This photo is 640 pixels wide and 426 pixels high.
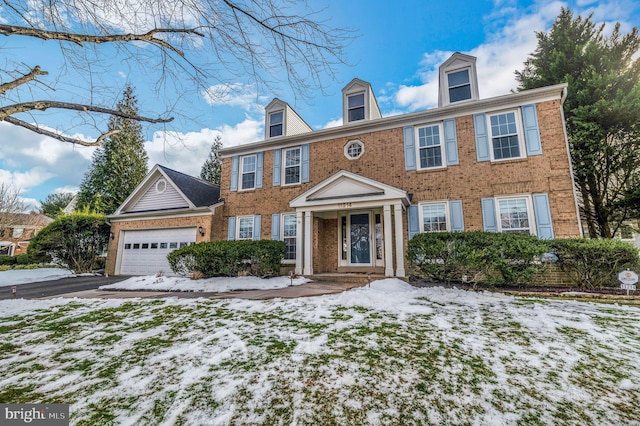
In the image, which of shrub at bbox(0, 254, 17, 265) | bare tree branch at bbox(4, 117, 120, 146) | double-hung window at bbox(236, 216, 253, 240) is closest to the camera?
bare tree branch at bbox(4, 117, 120, 146)

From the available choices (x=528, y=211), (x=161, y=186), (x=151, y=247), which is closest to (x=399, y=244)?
(x=528, y=211)

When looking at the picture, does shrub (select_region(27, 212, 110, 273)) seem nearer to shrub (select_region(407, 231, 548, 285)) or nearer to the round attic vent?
the round attic vent

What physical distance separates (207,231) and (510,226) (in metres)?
10.7

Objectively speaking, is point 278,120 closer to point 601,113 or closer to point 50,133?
point 50,133

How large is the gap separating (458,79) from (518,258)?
22.5ft

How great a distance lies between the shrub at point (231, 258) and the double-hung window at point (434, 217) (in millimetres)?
4969

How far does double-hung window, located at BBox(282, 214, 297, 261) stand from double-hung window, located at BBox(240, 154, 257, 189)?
2.32 metres

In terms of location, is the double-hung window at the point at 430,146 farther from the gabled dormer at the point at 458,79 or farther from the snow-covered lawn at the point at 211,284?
the snow-covered lawn at the point at 211,284

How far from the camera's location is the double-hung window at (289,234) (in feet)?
34.6

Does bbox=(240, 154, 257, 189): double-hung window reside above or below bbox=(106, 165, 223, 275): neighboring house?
above

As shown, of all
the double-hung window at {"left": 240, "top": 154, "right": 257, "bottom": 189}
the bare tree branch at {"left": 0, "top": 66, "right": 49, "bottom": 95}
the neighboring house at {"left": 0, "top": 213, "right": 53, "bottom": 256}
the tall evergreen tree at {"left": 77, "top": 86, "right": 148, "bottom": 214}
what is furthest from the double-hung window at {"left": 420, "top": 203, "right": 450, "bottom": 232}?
the neighboring house at {"left": 0, "top": 213, "right": 53, "bottom": 256}

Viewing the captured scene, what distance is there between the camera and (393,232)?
9.15 meters

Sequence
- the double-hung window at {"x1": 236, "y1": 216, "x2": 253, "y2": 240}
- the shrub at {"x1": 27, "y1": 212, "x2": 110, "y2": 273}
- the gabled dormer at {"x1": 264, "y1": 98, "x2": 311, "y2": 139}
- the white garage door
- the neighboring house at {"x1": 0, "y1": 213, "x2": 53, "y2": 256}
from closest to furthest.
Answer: the double-hung window at {"x1": 236, "y1": 216, "x2": 253, "y2": 240} → the white garage door → the gabled dormer at {"x1": 264, "y1": 98, "x2": 311, "y2": 139} → the shrub at {"x1": 27, "y1": 212, "x2": 110, "y2": 273} → the neighboring house at {"x1": 0, "y1": 213, "x2": 53, "y2": 256}

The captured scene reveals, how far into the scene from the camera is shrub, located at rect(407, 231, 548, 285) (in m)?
6.17
